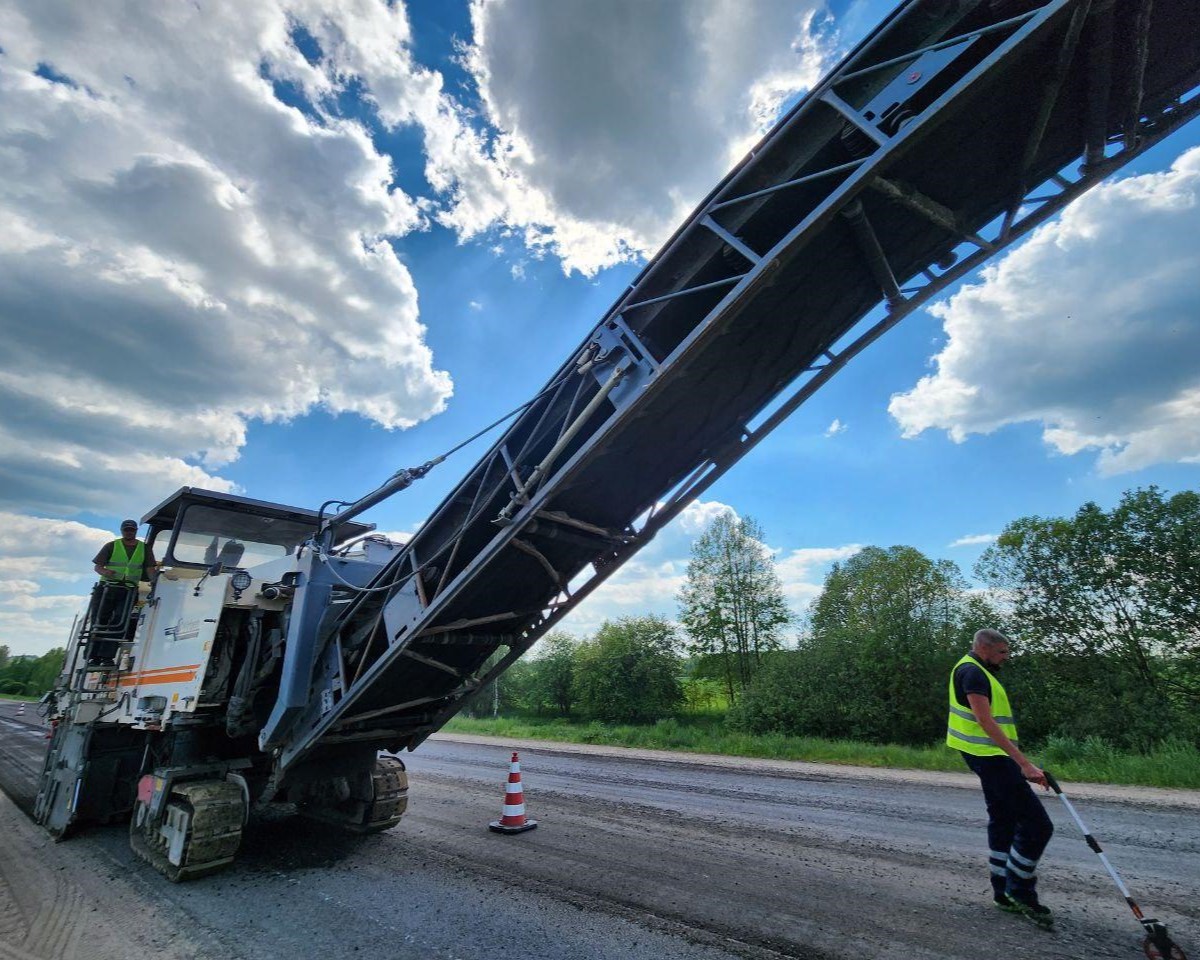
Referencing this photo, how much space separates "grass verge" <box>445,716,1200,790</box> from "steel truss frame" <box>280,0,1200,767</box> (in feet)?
32.4

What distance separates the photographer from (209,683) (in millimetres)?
A: 4934

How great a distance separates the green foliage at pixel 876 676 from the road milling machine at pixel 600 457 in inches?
587

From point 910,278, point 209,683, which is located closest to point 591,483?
point 910,278

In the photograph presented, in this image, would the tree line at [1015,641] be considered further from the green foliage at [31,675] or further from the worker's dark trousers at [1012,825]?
the green foliage at [31,675]

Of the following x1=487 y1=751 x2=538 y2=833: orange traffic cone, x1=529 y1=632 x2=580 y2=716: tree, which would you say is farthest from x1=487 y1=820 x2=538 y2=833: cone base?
x1=529 y1=632 x2=580 y2=716: tree

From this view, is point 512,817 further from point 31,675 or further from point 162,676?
point 31,675

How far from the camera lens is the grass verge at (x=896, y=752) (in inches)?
351

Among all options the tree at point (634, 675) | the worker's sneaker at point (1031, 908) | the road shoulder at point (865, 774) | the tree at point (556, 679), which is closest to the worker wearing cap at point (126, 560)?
the worker's sneaker at point (1031, 908)

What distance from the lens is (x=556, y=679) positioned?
2920 centimetres

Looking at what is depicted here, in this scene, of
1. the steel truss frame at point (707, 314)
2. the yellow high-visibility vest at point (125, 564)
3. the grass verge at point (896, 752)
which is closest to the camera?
the steel truss frame at point (707, 314)

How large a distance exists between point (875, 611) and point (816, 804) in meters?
15.9

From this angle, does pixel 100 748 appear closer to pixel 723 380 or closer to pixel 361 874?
pixel 361 874

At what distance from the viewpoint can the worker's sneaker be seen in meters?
3.33

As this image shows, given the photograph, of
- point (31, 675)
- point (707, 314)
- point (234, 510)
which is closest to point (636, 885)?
point (707, 314)
